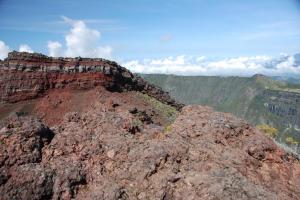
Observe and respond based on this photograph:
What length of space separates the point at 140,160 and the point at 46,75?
47.8m

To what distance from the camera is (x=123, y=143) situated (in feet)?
72.5

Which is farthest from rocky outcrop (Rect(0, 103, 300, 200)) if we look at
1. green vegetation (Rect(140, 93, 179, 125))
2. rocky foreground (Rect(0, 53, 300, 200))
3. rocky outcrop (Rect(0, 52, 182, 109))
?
rocky outcrop (Rect(0, 52, 182, 109))

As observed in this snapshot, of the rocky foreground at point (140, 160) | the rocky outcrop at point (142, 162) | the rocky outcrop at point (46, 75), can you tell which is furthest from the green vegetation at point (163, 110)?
the rocky outcrop at point (142, 162)

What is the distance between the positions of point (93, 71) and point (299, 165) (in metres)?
48.2

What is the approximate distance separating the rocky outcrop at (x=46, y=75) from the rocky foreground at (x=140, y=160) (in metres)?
38.3

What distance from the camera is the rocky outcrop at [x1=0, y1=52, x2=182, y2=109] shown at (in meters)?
62.9

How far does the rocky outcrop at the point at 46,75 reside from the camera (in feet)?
206

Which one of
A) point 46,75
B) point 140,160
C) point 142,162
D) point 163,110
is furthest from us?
point 163,110

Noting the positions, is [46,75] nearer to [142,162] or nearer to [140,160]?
[140,160]

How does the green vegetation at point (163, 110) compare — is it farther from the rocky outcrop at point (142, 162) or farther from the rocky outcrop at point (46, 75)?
the rocky outcrop at point (142, 162)

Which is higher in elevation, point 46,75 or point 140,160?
point 46,75

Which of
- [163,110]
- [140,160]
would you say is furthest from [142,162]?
[163,110]

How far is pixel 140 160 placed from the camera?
2041cm

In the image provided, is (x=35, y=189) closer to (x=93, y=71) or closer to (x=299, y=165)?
(x=299, y=165)
